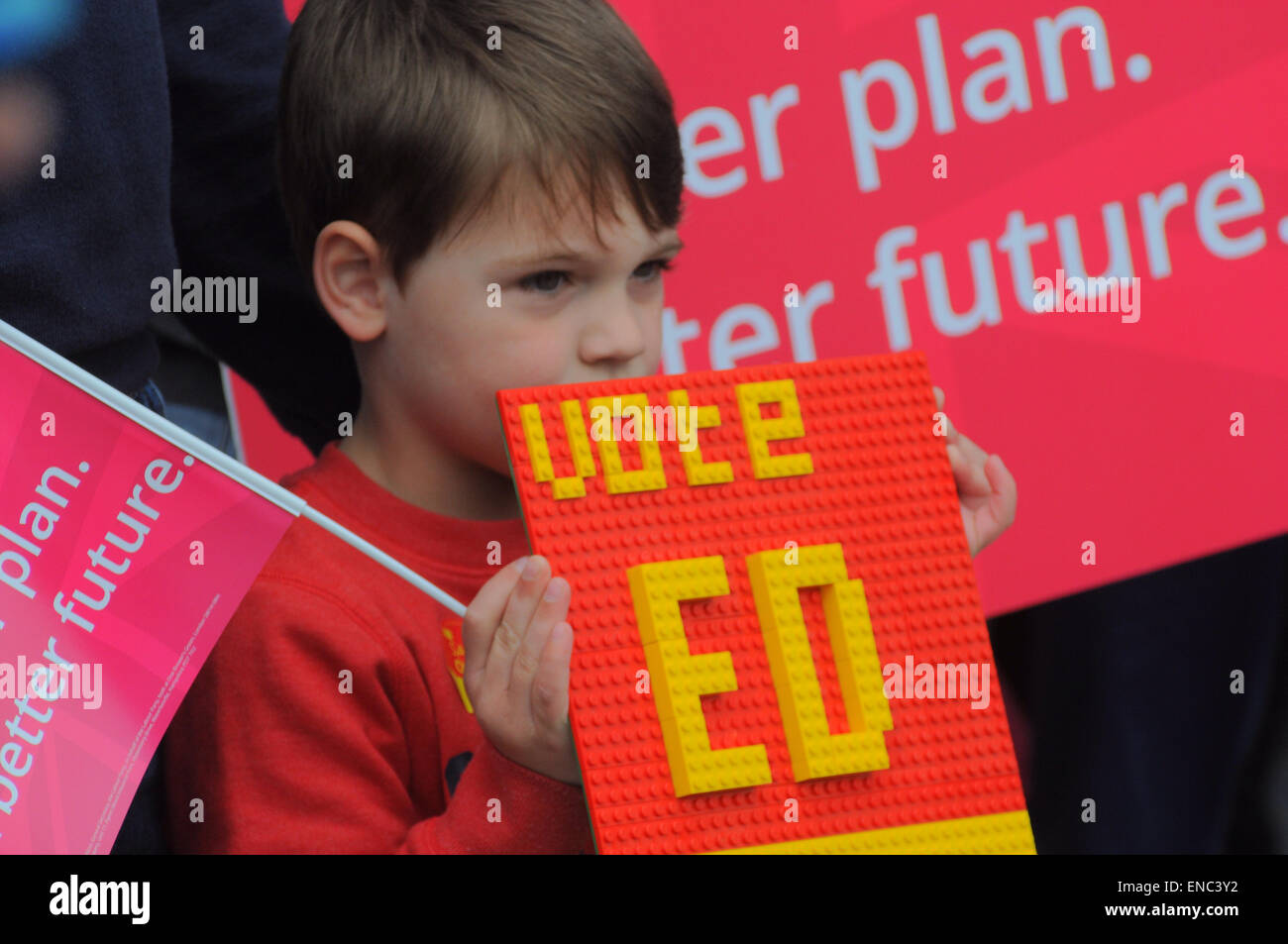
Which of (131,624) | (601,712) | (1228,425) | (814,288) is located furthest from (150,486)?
(1228,425)

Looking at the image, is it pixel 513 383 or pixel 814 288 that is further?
pixel 814 288

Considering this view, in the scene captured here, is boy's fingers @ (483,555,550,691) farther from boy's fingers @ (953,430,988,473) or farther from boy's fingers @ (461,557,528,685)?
boy's fingers @ (953,430,988,473)

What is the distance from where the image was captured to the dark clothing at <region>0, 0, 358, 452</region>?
131cm

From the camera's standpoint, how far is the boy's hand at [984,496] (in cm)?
136

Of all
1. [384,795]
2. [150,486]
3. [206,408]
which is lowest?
[384,795]

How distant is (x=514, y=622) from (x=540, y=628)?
0.03 m

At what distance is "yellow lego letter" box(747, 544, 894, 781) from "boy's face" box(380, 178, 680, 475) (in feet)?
0.86

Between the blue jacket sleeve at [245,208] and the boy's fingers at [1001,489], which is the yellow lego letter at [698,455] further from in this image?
the blue jacket sleeve at [245,208]

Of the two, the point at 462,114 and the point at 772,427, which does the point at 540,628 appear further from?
the point at 462,114

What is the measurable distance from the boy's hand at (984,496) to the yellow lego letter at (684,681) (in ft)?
1.08

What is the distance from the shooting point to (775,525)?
1167mm

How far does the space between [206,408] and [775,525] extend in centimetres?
88
